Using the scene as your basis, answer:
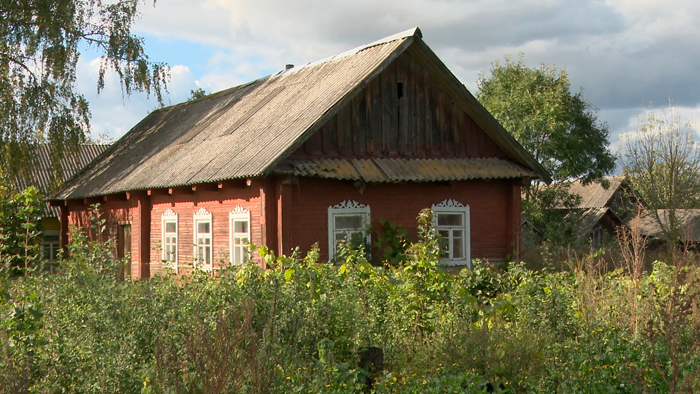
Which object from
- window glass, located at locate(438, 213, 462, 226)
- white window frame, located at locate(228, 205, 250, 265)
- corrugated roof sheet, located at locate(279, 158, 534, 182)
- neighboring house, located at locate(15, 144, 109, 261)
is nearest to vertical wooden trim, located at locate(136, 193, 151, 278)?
white window frame, located at locate(228, 205, 250, 265)

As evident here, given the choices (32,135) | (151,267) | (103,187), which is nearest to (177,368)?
(151,267)

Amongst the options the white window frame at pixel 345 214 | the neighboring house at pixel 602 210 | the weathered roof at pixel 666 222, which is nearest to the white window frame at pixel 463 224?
the white window frame at pixel 345 214

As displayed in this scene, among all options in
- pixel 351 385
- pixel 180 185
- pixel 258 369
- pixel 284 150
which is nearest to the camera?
pixel 258 369

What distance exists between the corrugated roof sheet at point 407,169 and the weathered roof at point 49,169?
11.6m

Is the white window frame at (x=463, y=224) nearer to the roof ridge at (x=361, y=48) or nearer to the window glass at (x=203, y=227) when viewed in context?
the roof ridge at (x=361, y=48)

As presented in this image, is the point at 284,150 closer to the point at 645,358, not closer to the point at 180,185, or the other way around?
the point at 180,185

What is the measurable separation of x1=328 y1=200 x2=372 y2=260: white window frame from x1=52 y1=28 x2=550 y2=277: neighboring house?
2cm

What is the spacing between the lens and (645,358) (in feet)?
21.0

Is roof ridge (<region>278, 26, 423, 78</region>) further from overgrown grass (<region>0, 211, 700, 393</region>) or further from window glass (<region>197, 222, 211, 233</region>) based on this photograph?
overgrown grass (<region>0, 211, 700, 393</region>)

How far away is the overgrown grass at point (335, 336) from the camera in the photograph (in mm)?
5254

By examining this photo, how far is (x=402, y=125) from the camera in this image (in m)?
15.1

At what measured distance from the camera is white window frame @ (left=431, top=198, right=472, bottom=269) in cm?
1517

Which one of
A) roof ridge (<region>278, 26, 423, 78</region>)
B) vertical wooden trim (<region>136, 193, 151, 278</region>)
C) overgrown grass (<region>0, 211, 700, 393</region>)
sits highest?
roof ridge (<region>278, 26, 423, 78</region>)

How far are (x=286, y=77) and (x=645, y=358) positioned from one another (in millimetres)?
13506
